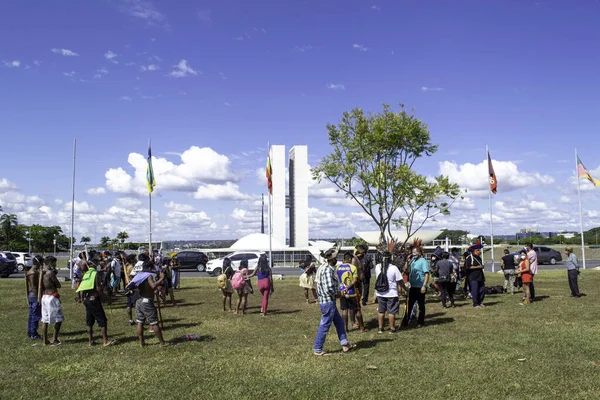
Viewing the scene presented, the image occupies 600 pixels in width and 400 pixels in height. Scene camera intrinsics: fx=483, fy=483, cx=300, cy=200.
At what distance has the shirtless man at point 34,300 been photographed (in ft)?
32.3

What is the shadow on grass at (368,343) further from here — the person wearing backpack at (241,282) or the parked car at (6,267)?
the parked car at (6,267)

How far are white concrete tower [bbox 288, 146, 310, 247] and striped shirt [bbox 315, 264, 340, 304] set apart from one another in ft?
121

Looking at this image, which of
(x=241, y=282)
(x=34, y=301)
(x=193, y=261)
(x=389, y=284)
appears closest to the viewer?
(x=389, y=284)

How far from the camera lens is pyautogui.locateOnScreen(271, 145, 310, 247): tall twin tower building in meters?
44.6

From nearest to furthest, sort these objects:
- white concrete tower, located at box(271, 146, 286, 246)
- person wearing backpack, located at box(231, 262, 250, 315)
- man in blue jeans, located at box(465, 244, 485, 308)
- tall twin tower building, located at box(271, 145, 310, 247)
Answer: person wearing backpack, located at box(231, 262, 250, 315) < man in blue jeans, located at box(465, 244, 485, 308) < white concrete tower, located at box(271, 146, 286, 246) < tall twin tower building, located at box(271, 145, 310, 247)

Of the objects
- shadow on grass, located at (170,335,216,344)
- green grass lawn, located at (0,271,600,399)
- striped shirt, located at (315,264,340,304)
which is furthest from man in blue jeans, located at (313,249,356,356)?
shadow on grass, located at (170,335,216,344)

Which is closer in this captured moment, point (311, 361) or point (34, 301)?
point (311, 361)

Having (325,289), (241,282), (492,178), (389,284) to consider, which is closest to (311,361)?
(325,289)

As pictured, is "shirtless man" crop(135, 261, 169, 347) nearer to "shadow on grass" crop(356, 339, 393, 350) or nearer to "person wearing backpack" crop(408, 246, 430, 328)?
"shadow on grass" crop(356, 339, 393, 350)

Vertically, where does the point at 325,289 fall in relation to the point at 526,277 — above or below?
above

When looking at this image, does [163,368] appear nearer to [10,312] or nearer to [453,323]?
[453,323]

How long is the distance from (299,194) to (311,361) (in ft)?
125

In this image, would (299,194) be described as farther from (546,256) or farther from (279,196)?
(546,256)

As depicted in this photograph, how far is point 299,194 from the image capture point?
4566 cm
